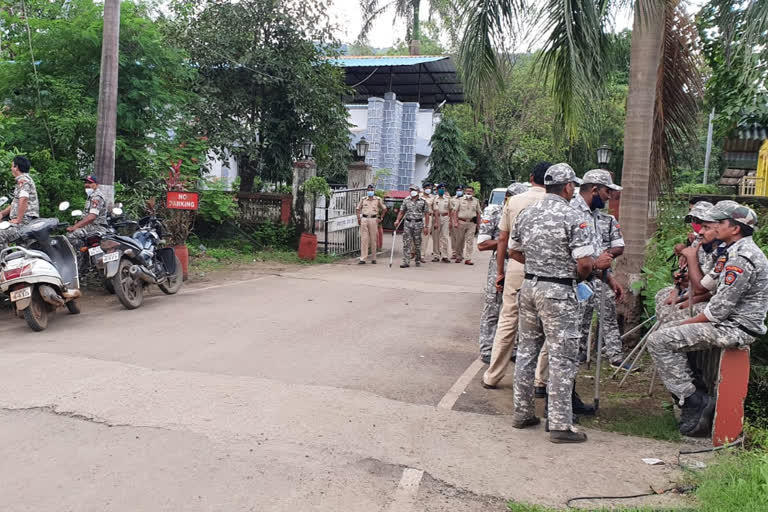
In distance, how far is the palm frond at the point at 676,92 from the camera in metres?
8.30

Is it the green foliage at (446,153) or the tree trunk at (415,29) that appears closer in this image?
the tree trunk at (415,29)

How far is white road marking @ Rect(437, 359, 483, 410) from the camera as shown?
5512 mm

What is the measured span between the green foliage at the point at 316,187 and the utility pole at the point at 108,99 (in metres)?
6.54

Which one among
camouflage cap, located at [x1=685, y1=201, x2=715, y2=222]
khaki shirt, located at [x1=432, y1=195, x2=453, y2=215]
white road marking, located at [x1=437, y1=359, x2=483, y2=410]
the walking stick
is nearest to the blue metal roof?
khaki shirt, located at [x1=432, y1=195, x2=453, y2=215]

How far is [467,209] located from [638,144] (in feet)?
31.6

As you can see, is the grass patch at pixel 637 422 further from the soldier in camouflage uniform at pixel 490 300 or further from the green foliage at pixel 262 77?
the green foliage at pixel 262 77

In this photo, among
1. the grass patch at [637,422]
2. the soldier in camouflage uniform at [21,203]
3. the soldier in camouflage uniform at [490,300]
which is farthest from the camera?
the soldier in camouflage uniform at [21,203]

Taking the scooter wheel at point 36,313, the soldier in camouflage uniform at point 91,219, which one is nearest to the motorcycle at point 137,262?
the soldier in camouflage uniform at point 91,219

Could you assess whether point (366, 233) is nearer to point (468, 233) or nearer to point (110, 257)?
point (468, 233)

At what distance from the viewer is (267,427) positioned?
4.66 metres

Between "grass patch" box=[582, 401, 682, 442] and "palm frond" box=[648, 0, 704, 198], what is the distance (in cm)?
380

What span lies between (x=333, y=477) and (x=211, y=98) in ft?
50.2

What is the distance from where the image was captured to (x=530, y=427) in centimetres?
505

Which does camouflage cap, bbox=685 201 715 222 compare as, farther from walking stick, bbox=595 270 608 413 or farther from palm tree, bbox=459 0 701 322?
palm tree, bbox=459 0 701 322
